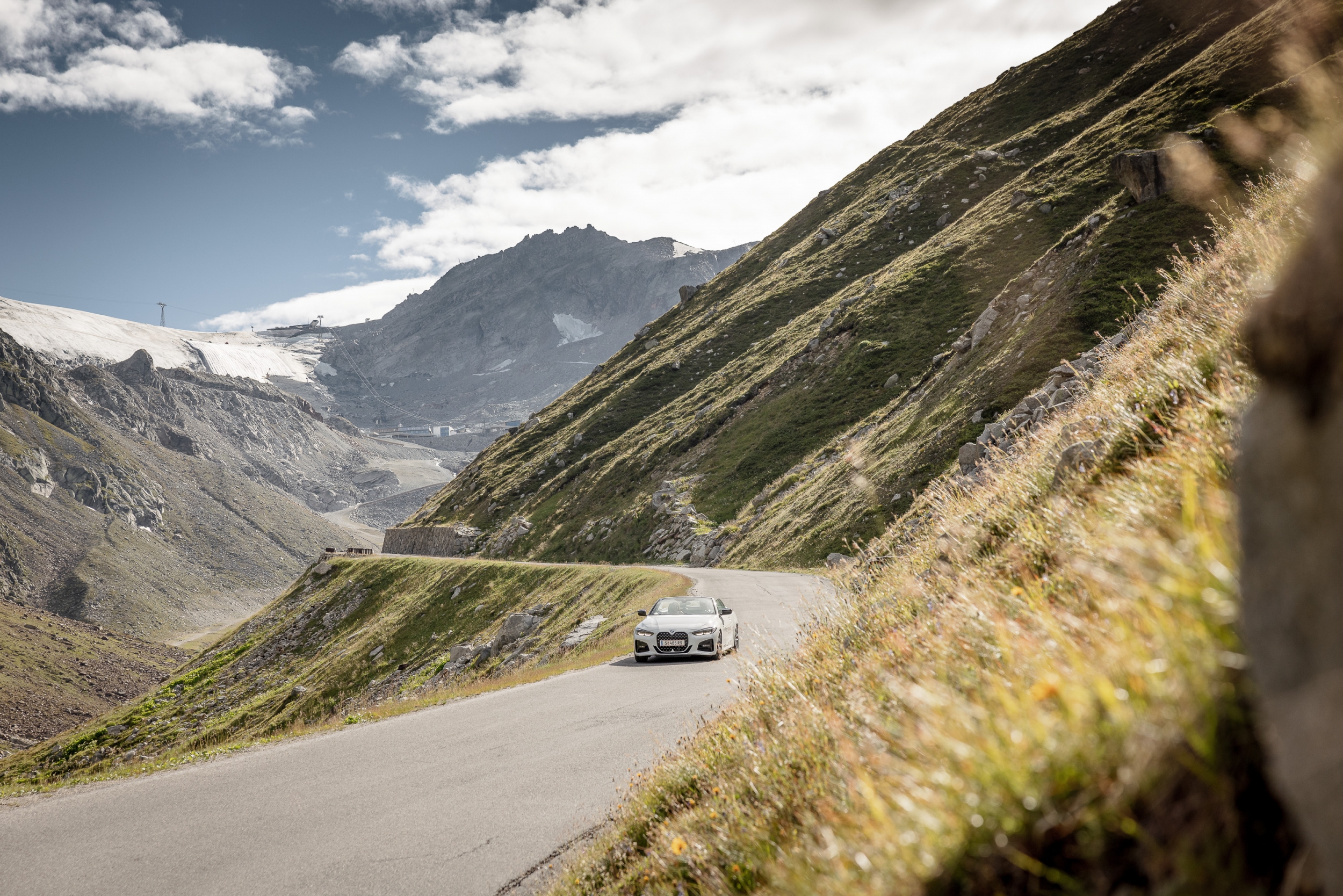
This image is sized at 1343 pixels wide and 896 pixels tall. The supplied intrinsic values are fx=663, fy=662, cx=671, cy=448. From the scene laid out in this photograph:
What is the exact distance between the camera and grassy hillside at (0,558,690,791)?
3047 cm

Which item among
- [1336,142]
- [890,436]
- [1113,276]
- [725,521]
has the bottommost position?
[725,521]

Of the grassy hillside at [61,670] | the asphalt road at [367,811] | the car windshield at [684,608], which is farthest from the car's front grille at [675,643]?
the grassy hillside at [61,670]

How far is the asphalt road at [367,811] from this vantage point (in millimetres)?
6250

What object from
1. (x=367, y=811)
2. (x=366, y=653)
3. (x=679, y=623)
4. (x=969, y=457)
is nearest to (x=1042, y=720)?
(x=367, y=811)

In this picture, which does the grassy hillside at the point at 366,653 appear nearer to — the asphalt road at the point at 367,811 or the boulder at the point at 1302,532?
the asphalt road at the point at 367,811

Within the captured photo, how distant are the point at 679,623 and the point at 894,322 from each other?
48436 millimetres

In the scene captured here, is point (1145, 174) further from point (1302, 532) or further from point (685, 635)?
point (1302, 532)

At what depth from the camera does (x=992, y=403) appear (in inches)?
1305

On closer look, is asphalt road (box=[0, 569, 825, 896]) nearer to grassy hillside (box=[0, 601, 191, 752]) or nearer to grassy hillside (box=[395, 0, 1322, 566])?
grassy hillside (box=[395, 0, 1322, 566])

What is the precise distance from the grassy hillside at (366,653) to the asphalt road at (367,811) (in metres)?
7.78

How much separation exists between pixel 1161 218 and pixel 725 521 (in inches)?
1308

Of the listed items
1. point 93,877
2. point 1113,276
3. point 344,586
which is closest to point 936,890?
point 93,877

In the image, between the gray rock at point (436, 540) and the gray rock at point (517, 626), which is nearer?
the gray rock at point (517, 626)

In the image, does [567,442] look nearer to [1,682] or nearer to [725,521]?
[725,521]
